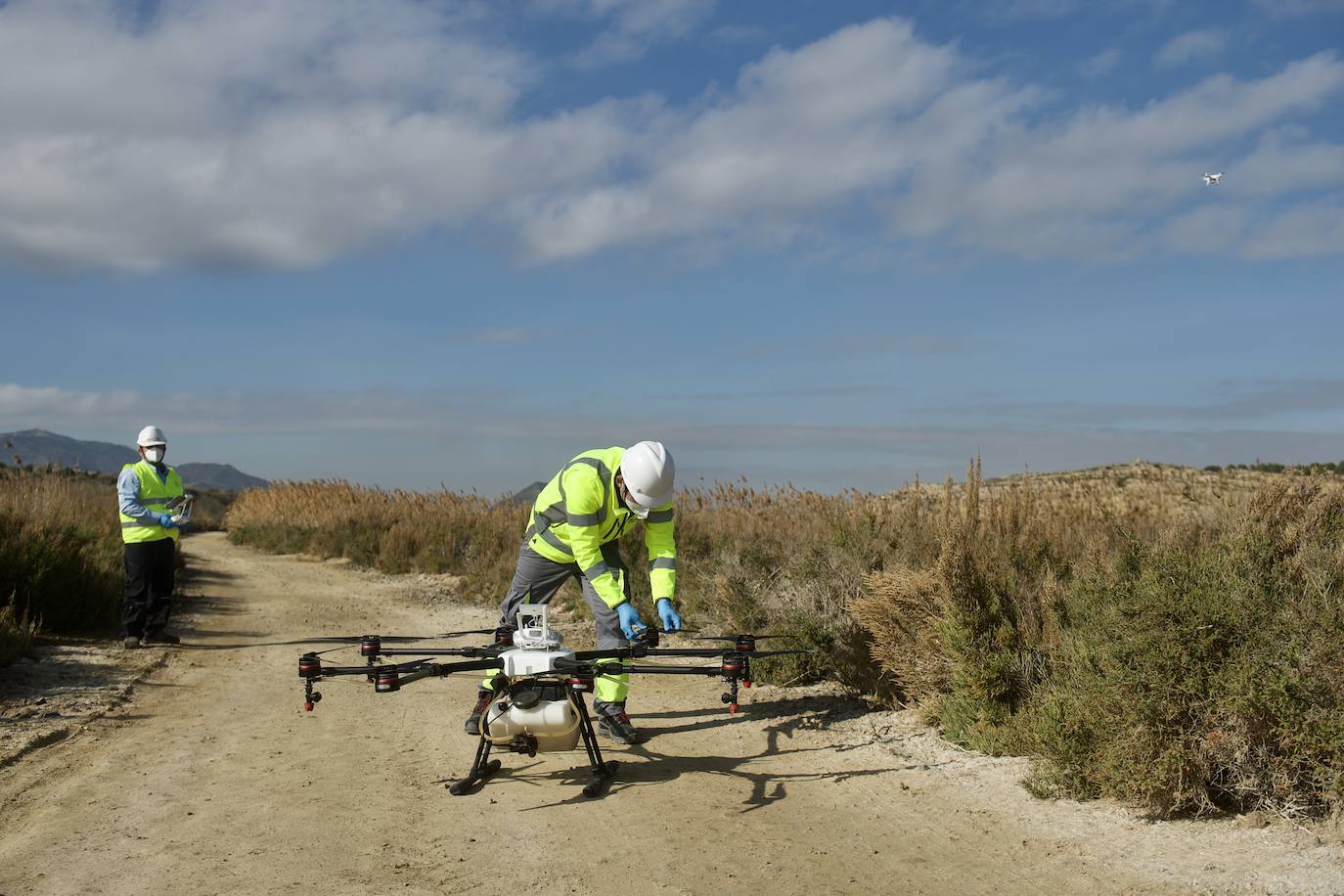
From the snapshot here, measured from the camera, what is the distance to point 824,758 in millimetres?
6703

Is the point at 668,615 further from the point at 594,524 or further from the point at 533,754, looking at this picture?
the point at 533,754

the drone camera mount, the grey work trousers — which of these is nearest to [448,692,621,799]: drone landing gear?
the drone camera mount

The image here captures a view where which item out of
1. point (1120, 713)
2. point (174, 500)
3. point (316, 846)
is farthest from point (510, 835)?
point (174, 500)

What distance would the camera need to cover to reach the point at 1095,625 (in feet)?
18.8

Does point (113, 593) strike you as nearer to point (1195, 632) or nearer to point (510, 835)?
point (510, 835)

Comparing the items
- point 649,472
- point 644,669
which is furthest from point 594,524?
point 644,669

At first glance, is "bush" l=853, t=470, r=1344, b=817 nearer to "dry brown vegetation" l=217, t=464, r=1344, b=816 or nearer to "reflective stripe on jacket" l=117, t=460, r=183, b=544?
"dry brown vegetation" l=217, t=464, r=1344, b=816

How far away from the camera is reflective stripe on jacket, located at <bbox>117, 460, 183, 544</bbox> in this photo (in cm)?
1075

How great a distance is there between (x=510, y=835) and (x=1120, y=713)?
319 cm

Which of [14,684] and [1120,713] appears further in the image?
[14,684]

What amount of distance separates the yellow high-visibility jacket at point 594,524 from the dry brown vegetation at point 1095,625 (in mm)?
1722

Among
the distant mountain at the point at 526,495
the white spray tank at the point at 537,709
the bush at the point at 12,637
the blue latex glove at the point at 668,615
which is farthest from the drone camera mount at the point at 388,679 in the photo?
the distant mountain at the point at 526,495

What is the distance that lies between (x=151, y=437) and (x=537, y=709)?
7.64m

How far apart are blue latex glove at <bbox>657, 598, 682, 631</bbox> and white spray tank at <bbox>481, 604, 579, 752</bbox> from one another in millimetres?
753
